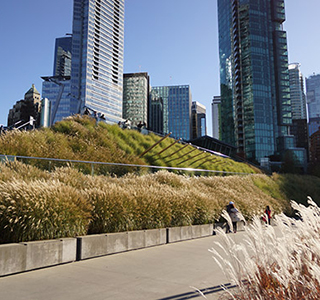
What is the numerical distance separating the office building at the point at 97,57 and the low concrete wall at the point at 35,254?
123 meters

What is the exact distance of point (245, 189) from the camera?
17719mm

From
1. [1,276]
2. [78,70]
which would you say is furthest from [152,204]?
[78,70]

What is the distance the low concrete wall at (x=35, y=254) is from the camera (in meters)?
4.55

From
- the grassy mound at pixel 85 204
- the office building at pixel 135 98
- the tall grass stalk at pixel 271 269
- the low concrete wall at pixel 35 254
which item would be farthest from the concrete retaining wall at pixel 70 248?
the office building at pixel 135 98

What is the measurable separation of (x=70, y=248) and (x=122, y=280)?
1518mm

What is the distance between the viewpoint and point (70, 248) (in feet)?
18.1

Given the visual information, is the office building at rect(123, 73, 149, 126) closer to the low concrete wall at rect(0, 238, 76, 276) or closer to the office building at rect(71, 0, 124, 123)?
the office building at rect(71, 0, 124, 123)

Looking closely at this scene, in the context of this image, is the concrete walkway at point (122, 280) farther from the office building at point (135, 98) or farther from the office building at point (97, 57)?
the office building at point (135, 98)

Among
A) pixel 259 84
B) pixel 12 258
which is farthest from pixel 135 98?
pixel 12 258

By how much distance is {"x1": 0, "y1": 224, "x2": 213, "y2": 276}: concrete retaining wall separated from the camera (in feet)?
15.2

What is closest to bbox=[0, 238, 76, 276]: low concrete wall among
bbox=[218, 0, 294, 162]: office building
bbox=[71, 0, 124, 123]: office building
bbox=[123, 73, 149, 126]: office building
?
bbox=[218, 0, 294, 162]: office building

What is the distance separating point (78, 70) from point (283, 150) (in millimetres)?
95691

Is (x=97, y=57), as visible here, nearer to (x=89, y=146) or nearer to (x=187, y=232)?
(x=89, y=146)

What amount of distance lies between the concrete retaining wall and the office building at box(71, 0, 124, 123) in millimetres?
121293
